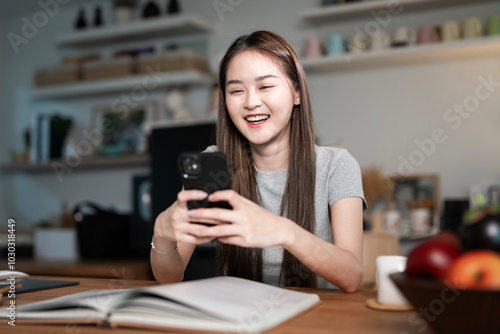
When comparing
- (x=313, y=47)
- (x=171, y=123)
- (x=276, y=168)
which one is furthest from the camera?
(x=171, y=123)

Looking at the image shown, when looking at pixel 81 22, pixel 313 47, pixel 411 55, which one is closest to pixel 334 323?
pixel 411 55

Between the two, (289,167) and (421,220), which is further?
(421,220)

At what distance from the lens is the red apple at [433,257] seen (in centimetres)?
63

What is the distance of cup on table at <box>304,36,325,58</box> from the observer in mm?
2871

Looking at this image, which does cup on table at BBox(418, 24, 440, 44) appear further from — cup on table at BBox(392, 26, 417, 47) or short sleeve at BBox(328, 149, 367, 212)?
short sleeve at BBox(328, 149, 367, 212)

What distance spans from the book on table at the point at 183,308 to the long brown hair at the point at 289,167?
450 millimetres

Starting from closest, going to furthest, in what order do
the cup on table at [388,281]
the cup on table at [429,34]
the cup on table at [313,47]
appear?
the cup on table at [388,281]
the cup on table at [429,34]
the cup on table at [313,47]

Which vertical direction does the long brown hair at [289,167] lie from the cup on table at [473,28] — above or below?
below

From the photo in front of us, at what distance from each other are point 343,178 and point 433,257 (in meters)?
0.68

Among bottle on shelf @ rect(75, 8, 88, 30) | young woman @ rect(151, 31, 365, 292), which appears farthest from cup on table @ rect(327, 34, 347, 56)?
bottle on shelf @ rect(75, 8, 88, 30)

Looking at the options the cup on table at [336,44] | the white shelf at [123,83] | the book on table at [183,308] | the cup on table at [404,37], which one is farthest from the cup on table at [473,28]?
the book on table at [183,308]

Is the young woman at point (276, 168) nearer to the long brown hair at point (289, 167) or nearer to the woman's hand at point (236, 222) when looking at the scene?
the long brown hair at point (289, 167)

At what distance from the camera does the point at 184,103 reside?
11.0 ft

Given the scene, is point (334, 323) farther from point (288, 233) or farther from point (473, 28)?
point (473, 28)
